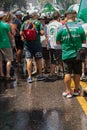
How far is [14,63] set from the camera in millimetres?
14406

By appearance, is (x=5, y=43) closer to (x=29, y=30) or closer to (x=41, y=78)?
(x=29, y=30)

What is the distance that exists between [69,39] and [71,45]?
137mm

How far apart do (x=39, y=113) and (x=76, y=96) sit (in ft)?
5.06

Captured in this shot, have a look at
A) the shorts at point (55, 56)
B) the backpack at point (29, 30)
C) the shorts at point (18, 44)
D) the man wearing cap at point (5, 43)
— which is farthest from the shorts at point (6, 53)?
the shorts at point (18, 44)

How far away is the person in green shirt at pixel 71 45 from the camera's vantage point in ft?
28.7

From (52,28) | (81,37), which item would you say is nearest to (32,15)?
(52,28)

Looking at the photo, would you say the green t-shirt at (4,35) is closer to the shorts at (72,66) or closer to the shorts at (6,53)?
the shorts at (6,53)

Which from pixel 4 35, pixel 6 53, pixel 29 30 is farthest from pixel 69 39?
pixel 6 53

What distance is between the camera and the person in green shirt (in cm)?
873

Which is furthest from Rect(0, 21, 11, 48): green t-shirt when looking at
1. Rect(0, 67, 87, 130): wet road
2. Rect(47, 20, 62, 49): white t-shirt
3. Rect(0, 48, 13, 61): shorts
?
Rect(0, 67, 87, 130): wet road

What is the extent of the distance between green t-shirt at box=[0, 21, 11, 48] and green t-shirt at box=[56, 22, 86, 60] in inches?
103

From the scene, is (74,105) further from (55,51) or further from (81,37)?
(55,51)

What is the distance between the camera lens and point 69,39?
8781 millimetres

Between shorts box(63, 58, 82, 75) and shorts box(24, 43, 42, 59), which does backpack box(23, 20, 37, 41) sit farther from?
shorts box(63, 58, 82, 75)
